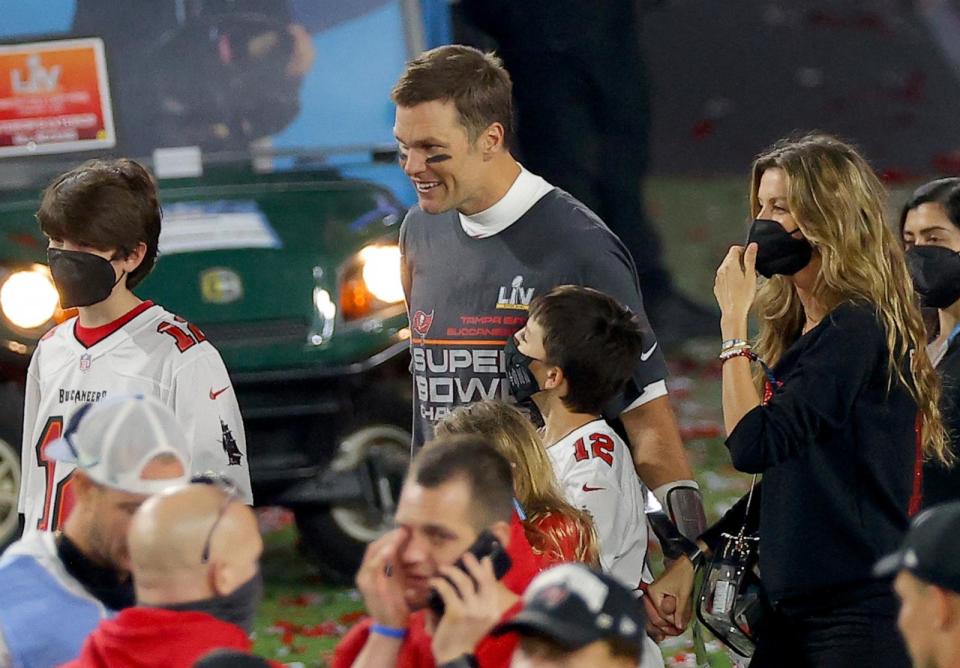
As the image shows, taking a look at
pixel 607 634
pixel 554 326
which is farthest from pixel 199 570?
pixel 554 326

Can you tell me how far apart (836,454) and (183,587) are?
5.18 ft

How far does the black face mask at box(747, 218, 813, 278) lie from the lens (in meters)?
4.17

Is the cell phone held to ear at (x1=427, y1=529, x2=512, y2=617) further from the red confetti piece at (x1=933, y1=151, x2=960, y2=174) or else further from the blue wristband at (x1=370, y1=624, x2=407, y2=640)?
the red confetti piece at (x1=933, y1=151, x2=960, y2=174)

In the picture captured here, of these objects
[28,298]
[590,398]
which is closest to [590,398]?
[590,398]

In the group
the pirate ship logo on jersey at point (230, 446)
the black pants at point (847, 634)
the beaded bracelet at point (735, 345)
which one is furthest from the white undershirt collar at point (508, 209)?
the black pants at point (847, 634)

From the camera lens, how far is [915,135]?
1519cm

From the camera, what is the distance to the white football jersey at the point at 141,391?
14.2 feet

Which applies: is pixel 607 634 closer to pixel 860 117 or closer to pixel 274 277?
pixel 274 277

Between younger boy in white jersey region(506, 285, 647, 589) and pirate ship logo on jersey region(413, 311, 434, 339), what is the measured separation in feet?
1.23

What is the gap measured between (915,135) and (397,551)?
1265cm

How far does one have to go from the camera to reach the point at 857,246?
162 inches

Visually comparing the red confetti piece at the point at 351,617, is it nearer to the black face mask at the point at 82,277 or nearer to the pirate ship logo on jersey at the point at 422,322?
the pirate ship logo on jersey at the point at 422,322

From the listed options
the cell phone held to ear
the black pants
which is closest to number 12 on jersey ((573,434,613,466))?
the black pants

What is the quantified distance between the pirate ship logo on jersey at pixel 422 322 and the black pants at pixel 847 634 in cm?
118
